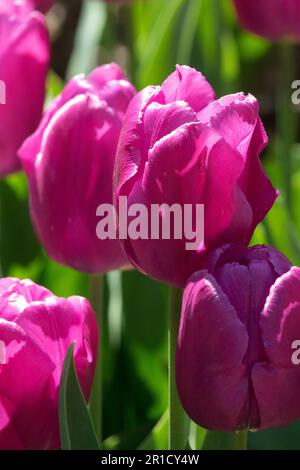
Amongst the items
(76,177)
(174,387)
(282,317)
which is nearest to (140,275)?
(76,177)

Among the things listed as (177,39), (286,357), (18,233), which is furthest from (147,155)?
(177,39)

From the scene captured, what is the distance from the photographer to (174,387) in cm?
78

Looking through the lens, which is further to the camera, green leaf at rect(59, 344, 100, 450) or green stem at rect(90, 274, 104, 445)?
green stem at rect(90, 274, 104, 445)

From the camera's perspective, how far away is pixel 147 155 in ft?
2.35

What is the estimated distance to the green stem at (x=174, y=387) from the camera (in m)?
0.75

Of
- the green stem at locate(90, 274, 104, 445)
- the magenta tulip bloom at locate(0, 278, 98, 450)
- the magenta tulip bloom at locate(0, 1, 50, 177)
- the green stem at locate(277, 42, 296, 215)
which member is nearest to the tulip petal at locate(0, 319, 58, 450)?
the magenta tulip bloom at locate(0, 278, 98, 450)

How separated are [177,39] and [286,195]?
31cm

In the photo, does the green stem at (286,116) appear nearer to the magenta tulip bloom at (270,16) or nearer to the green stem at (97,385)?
the magenta tulip bloom at (270,16)

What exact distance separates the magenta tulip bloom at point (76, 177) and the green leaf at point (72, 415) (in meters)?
0.20

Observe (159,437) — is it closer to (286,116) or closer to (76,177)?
(76,177)

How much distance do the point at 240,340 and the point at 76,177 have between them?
0.28 meters

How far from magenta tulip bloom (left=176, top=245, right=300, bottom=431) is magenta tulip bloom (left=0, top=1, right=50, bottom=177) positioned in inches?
18.1

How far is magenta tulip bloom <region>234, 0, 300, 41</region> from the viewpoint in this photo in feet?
4.62

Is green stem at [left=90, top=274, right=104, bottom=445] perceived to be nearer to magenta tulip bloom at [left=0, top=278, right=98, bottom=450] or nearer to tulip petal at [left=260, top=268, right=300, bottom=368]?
magenta tulip bloom at [left=0, top=278, right=98, bottom=450]
